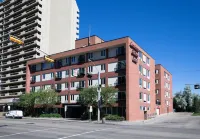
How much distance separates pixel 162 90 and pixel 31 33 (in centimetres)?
5049

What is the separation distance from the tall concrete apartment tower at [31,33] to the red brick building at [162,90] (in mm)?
35812

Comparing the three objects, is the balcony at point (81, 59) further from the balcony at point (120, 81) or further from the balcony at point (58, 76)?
the balcony at point (120, 81)

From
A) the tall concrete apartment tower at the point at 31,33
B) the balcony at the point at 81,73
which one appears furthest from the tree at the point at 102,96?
the tall concrete apartment tower at the point at 31,33

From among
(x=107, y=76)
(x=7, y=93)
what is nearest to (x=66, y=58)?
(x=107, y=76)

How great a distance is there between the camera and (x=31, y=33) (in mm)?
93375

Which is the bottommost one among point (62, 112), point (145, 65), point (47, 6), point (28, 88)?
point (62, 112)

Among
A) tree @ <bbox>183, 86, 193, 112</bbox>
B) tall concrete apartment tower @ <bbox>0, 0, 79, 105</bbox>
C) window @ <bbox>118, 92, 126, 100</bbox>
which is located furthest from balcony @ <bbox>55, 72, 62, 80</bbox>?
tree @ <bbox>183, 86, 193, 112</bbox>

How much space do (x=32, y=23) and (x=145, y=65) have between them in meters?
49.7

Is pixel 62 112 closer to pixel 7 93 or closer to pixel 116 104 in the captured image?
pixel 116 104

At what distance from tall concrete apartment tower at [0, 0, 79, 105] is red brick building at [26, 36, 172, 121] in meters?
18.8

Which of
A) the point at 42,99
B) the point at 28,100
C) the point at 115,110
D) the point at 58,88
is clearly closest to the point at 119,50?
the point at 115,110

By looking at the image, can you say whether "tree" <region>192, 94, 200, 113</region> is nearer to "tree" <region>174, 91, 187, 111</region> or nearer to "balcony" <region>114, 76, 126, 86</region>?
"tree" <region>174, 91, 187, 111</region>

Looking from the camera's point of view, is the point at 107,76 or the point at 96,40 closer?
the point at 107,76

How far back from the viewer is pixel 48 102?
2473 inches
